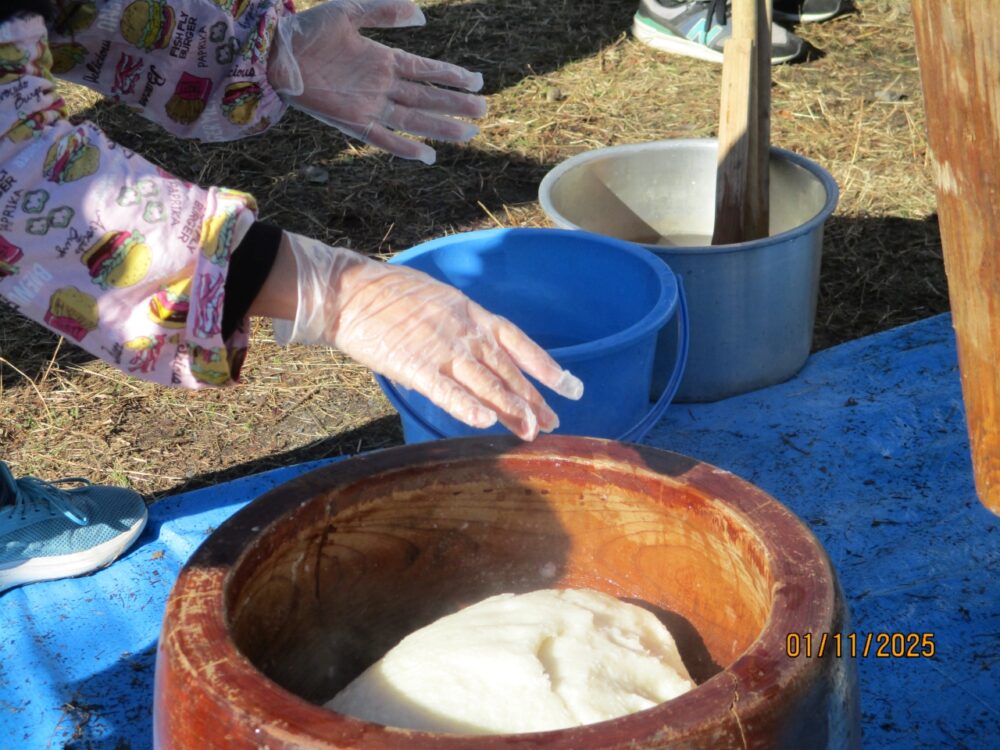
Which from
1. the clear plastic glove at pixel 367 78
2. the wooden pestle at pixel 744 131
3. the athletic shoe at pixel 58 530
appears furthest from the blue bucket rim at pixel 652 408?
the athletic shoe at pixel 58 530

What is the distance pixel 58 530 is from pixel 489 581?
87cm

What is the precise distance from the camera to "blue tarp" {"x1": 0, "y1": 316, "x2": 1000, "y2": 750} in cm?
147

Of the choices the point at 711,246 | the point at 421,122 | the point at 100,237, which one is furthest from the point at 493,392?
the point at 711,246

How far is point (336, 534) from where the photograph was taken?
3.65ft

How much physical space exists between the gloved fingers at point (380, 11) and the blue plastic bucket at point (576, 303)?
15.8 inches

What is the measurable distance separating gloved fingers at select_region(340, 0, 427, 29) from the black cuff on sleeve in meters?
0.54

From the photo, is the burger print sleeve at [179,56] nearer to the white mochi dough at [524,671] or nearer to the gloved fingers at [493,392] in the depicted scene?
the gloved fingers at [493,392]

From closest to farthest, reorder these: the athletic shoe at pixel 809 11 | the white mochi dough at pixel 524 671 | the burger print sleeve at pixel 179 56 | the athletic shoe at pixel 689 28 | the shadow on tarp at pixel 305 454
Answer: the white mochi dough at pixel 524 671
the burger print sleeve at pixel 179 56
the shadow on tarp at pixel 305 454
the athletic shoe at pixel 689 28
the athletic shoe at pixel 809 11

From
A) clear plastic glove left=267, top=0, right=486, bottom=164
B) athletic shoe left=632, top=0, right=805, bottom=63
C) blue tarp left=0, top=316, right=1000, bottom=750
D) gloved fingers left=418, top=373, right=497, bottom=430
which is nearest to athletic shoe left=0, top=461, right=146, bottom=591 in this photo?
blue tarp left=0, top=316, right=1000, bottom=750

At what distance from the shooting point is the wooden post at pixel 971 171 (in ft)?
2.83

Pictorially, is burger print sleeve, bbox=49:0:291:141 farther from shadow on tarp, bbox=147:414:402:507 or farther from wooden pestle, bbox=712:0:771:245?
wooden pestle, bbox=712:0:771:245

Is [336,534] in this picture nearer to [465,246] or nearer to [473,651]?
[473,651]

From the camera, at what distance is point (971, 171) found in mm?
925

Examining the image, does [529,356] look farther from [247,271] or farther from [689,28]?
[689,28]
